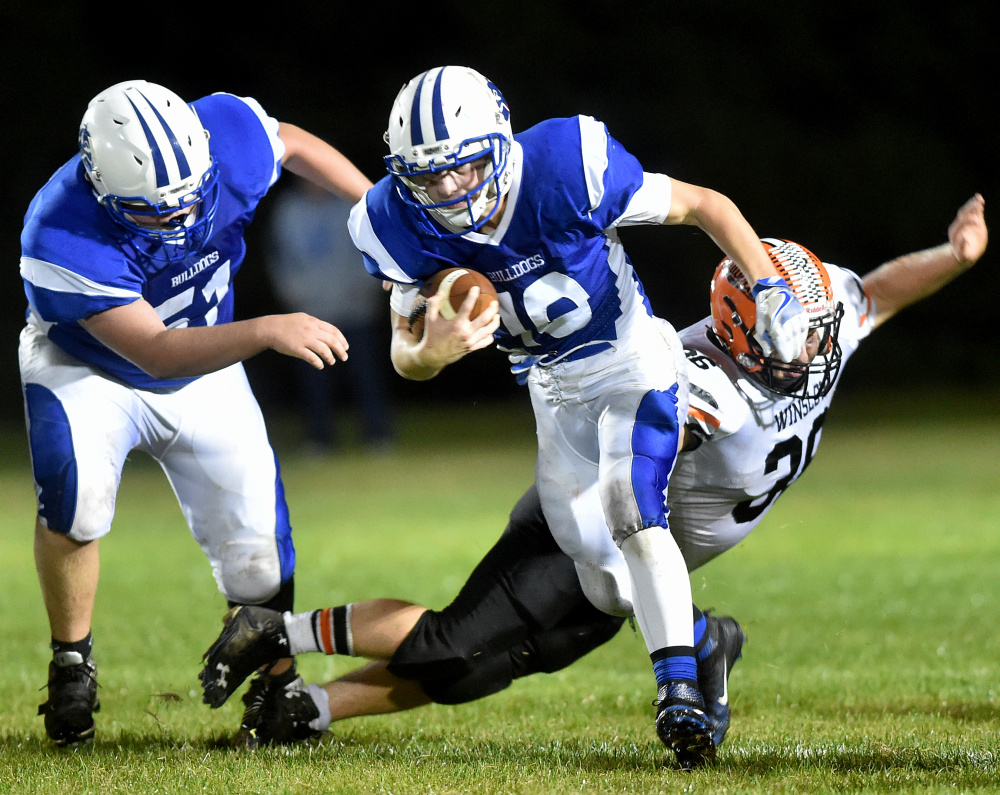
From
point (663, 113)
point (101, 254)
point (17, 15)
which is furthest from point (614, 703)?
point (17, 15)

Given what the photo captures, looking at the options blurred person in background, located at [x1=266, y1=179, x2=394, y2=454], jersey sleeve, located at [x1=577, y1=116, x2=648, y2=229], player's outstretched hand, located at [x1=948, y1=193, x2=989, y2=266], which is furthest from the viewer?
blurred person in background, located at [x1=266, y1=179, x2=394, y2=454]

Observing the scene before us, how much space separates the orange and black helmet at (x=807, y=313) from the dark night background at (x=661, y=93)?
9.44 meters

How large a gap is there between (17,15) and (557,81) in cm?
555

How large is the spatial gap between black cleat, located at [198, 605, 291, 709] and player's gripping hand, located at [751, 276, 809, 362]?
4.90 feet

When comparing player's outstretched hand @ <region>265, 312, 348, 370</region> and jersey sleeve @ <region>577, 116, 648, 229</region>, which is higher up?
jersey sleeve @ <region>577, 116, 648, 229</region>

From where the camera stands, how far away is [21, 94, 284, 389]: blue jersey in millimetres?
3207

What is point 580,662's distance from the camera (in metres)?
4.66

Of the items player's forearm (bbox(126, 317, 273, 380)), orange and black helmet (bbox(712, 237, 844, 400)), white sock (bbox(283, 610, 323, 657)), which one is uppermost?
player's forearm (bbox(126, 317, 273, 380))

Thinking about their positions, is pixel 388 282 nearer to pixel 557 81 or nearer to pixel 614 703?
pixel 614 703

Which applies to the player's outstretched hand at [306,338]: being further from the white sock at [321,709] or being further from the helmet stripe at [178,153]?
the white sock at [321,709]

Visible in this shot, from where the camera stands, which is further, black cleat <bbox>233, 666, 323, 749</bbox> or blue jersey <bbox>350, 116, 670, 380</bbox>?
black cleat <bbox>233, 666, 323, 749</bbox>

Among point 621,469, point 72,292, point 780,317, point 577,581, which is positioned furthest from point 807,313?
point 72,292

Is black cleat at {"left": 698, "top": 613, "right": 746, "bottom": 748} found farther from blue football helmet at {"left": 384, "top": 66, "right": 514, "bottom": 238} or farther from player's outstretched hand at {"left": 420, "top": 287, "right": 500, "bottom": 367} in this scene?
blue football helmet at {"left": 384, "top": 66, "right": 514, "bottom": 238}

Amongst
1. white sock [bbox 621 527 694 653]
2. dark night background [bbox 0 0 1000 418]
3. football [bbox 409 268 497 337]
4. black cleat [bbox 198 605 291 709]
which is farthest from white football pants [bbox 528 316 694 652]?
dark night background [bbox 0 0 1000 418]
